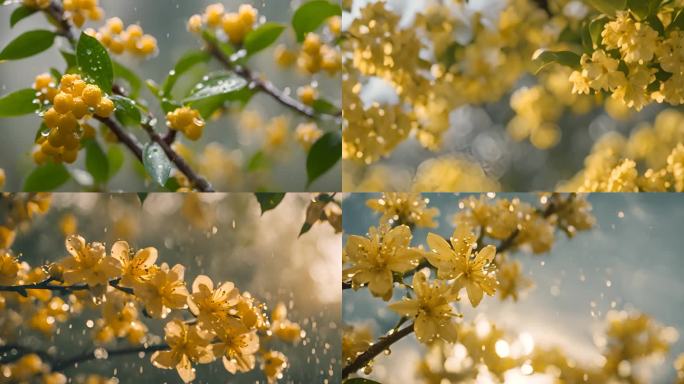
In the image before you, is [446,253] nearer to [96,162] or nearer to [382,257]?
[382,257]

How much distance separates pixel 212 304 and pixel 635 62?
0.59 meters

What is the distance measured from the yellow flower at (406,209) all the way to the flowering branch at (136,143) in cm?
22

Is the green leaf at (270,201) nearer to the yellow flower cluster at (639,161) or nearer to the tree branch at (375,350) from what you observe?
the tree branch at (375,350)

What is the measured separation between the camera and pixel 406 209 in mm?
1091

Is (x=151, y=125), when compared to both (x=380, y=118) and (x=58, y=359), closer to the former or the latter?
(x=380, y=118)

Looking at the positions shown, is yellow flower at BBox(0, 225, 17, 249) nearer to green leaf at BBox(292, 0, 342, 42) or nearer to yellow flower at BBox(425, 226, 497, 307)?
green leaf at BBox(292, 0, 342, 42)

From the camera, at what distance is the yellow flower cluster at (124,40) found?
3.69 feet

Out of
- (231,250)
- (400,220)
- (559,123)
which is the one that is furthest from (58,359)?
(559,123)

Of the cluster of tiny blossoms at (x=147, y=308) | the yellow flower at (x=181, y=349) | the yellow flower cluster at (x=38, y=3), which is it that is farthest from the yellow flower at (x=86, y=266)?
the yellow flower cluster at (x=38, y=3)

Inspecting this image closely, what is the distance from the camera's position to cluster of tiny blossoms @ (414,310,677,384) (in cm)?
117

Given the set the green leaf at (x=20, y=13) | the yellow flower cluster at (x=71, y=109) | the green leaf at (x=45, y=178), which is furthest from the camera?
the green leaf at (x=45, y=178)

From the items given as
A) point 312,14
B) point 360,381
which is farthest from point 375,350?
point 312,14

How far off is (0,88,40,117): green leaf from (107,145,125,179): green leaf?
186 millimetres

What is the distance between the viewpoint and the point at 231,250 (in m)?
1.20
